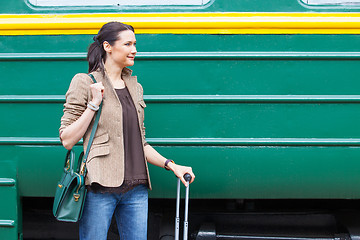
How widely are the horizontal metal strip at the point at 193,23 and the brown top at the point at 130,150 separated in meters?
0.52

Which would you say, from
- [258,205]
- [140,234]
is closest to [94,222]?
[140,234]

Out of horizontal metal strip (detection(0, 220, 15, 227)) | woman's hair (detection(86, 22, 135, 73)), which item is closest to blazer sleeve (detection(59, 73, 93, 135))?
woman's hair (detection(86, 22, 135, 73))

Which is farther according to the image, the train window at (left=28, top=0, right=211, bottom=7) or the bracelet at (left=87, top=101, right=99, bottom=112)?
the train window at (left=28, top=0, right=211, bottom=7)

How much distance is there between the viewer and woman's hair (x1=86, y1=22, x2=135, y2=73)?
180 centimetres

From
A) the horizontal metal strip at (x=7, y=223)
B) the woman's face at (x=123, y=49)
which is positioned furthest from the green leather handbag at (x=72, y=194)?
the horizontal metal strip at (x=7, y=223)

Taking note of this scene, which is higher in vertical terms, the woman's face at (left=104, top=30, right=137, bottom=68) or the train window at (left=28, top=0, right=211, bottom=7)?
the train window at (left=28, top=0, right=211, bottom=7)

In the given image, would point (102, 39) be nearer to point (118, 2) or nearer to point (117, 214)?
point (118, 2)

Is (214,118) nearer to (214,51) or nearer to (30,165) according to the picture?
A: (214,51)

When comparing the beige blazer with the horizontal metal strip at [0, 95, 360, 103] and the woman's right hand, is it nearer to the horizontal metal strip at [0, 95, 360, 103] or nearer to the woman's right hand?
the woman's right hand

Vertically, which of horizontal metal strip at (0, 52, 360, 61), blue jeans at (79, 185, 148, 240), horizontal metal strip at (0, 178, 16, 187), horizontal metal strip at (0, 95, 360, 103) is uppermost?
horizontal metal strip at (0, 52, 360, 61)

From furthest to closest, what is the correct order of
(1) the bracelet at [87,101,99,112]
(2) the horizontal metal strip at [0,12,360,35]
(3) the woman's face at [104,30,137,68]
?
(2) the horizontal metal strip at [0,12,360,35]
(3) the woman's face at [104,30,137,68]
(1) the bracelet at [87,101,99,112]

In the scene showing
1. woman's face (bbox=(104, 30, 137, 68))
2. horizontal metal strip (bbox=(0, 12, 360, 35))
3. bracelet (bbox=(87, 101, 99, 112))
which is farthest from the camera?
horizontal metal strip (bbox=(0, 12, 360, 35))

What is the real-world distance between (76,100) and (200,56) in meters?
0.74

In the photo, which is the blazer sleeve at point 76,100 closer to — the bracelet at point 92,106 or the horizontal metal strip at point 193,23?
the bracelet at point 92,106
